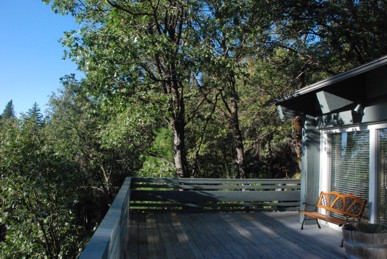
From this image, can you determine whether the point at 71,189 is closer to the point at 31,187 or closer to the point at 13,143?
the point at 31,187

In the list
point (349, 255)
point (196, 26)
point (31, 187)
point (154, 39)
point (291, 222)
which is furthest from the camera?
point (31, 187)

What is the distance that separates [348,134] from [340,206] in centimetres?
124

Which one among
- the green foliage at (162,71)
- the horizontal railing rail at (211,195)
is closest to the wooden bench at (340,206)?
the horizontal railing rail at (211,195)

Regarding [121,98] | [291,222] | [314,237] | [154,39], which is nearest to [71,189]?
[121,98]

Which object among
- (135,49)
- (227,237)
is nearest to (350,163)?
(227,237)

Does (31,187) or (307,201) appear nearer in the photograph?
(307,201)

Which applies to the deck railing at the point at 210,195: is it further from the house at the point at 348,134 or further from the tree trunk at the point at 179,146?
the tree trunk at the point at 179,146

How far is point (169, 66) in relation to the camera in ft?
28.8

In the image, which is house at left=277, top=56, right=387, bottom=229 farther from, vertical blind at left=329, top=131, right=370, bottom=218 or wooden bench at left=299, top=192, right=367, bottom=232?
wooden bench at left=299, top=192, right=367, bottom=232

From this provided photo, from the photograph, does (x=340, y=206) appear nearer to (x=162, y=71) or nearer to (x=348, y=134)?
(x=348, y=134)

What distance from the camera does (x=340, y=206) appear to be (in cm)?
543

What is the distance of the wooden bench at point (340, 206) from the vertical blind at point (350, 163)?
7.0 inches

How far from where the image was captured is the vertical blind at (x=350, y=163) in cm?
519

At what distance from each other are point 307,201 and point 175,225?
8.43 feet
